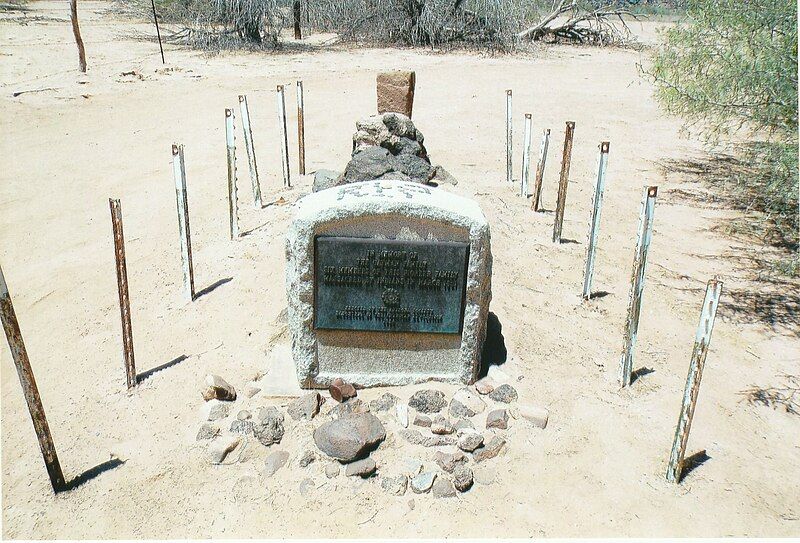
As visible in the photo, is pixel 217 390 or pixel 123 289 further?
pixel 123 289

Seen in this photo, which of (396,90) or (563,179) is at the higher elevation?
(396,90)

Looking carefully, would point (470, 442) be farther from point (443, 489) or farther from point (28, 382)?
point (28, 382)

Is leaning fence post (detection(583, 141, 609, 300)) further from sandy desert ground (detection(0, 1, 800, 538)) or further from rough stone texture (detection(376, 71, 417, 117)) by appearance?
rough stone texture (detection(376, 71, 417, 117))

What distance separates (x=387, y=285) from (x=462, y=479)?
1351 mm

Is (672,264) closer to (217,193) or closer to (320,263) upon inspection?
(320,263)

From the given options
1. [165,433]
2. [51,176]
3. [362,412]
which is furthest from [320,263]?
[51,176]

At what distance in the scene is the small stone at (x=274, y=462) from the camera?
421 cm

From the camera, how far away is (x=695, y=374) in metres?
3.91

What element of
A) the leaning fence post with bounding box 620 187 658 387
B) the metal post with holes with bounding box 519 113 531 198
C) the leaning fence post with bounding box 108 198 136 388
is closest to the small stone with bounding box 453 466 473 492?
the leaning fence post with bounding box 620 187 658 387

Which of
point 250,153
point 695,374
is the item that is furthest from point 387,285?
point 250,153

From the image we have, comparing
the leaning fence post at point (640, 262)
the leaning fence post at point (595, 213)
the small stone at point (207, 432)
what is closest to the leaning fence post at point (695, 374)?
the leaning fence post at point (640, 262)

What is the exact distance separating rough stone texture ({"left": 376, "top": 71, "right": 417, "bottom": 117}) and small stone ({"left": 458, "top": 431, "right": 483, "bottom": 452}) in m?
5.83

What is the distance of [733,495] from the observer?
4.14 m

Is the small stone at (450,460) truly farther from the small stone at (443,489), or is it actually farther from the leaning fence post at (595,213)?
the leaning fence post at (595,213)
